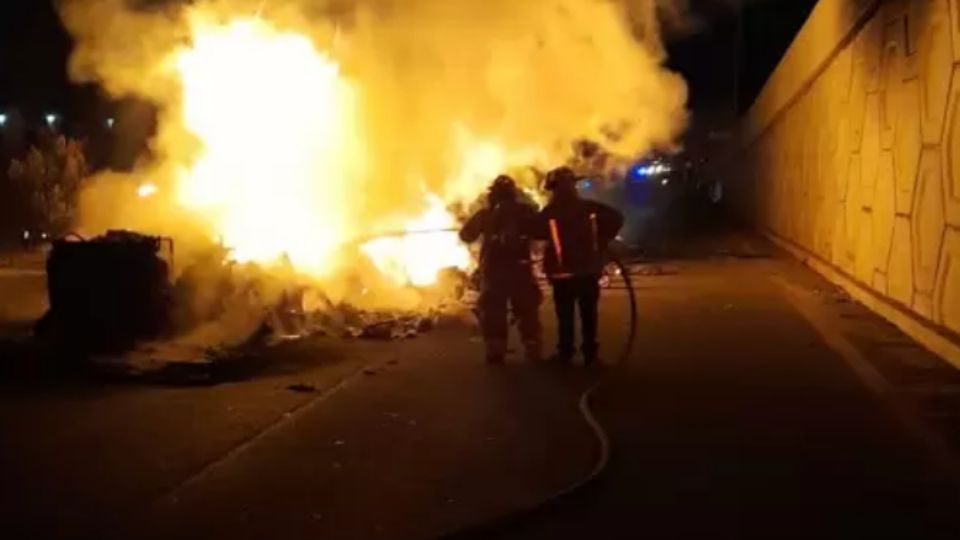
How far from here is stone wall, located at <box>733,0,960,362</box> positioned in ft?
46.1

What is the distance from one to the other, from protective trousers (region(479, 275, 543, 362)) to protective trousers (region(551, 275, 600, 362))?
37 cm

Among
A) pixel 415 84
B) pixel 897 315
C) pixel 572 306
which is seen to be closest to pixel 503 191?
pixel 572 306

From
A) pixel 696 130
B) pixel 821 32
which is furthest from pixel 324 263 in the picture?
pixel 696 130

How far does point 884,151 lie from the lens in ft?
58.6

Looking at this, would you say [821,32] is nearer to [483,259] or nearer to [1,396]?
[483,259]

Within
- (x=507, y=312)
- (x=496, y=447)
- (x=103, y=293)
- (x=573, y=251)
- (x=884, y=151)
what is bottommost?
(x=496, y=447)

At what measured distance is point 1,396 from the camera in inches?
488

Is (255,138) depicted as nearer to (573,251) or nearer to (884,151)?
(573,251)

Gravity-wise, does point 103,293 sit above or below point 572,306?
above

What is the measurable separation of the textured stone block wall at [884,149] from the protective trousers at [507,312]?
373 centimetres

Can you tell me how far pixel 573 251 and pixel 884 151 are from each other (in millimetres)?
5622

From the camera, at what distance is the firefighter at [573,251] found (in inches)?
548

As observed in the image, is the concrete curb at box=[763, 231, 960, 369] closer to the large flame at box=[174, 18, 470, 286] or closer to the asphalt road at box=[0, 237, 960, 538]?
the asphalt road at box=[0, 237, 960, 538]

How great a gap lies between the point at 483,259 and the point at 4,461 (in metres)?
5.95
